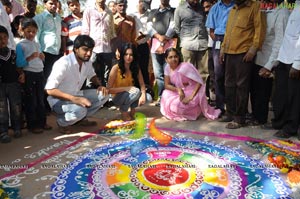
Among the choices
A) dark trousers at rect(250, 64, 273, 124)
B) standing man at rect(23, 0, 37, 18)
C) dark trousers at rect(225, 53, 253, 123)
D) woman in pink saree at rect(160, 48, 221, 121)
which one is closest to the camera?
→ dark trousers at rect(225, 53, 253, 123)

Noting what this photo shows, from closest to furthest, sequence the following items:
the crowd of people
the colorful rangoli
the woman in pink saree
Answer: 1. the colorful rangoli
2. the crowd of people
3. the woman in pink saree

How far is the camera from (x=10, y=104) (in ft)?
12.3

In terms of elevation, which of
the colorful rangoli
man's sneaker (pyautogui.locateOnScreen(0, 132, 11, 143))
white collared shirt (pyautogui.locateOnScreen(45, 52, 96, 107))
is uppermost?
white collared shirt (pyautogui.locateOnScreen(45, 52, 96, 107))

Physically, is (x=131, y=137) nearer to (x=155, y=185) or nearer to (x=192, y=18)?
(x=155, y=185)

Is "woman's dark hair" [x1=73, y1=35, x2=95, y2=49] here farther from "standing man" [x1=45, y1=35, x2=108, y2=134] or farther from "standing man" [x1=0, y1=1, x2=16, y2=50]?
"standing man" [x1=0, y1=1, x2=16, y2=50]

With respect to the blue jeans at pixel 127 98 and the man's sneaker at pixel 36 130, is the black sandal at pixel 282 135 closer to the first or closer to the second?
the blue jeans at pixel 127 98

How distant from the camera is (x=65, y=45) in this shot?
201 inches

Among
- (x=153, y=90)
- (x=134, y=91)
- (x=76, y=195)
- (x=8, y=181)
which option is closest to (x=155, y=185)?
(x=76, y=195)

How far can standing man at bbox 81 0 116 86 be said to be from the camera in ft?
16.6

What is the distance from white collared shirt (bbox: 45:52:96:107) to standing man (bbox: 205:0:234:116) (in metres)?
1.83

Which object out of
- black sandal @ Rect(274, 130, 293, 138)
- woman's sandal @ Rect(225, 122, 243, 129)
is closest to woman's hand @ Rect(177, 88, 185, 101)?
woman's sandal @ Rect(225, 122, 243, 129)

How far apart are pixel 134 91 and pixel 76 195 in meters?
2.20

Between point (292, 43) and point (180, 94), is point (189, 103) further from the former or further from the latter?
point (292, 43)

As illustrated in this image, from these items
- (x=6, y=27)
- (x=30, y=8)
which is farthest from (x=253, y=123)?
(x=30, y=8)
